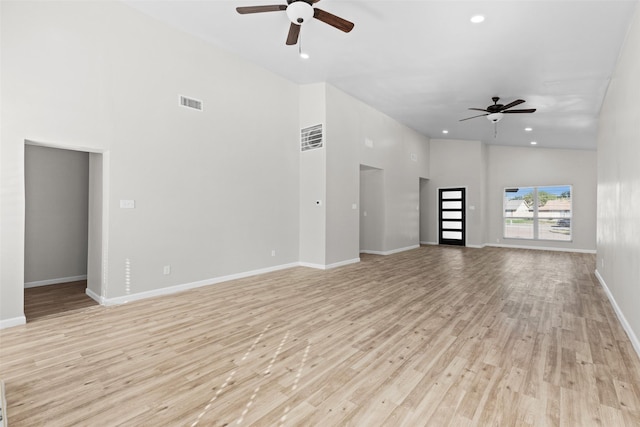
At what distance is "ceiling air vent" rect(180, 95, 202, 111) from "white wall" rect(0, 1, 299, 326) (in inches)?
3.1

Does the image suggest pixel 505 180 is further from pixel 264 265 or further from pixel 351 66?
pixel 264 265

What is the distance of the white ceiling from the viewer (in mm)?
3680

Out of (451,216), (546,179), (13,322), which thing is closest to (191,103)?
(13,322)

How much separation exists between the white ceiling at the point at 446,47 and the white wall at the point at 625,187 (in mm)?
491

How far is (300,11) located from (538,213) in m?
9.94

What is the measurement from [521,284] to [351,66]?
4.60 metres

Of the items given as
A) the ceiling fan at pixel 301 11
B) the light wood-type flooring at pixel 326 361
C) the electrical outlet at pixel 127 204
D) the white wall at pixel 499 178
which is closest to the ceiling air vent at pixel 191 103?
the electrical outlet at pixel 127 204

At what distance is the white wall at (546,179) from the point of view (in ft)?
30.8

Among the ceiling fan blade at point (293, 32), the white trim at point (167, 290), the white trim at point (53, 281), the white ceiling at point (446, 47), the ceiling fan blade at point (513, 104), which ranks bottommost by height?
the white trim at point (53, 281)

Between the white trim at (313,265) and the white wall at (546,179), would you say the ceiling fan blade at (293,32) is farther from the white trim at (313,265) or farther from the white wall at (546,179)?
the white wall at (546,179)

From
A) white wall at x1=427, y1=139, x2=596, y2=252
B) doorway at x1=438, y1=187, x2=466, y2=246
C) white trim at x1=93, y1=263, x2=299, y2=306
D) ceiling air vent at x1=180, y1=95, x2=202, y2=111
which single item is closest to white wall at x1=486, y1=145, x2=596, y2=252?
white wall at x1=427, y1=139, x2=596, y2=252

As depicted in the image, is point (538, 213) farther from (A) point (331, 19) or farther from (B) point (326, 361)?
(B) point (326, 361)

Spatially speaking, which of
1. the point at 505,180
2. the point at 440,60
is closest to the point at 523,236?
the point at 505,180

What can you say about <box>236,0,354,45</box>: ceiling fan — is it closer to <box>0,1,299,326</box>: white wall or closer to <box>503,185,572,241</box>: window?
<box>0,1,299,326</box>: white wall
